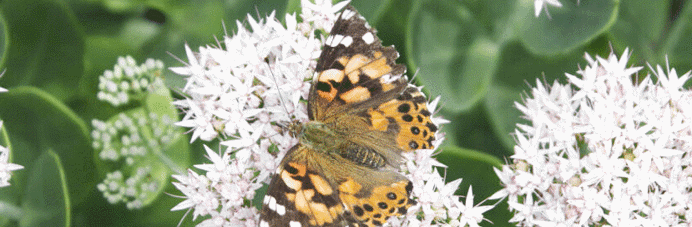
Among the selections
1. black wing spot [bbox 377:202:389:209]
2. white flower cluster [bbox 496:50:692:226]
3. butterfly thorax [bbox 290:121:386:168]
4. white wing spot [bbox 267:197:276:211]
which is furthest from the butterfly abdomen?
white flower cluster [bbox 496:50:692:226]

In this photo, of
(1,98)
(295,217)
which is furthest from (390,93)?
(1,98)

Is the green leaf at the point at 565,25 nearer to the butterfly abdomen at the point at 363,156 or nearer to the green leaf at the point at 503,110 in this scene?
the green leaf at the point at 503,110

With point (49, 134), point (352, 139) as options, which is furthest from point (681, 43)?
point (49, 134)

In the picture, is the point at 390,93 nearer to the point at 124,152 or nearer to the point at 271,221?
the point at 271,221

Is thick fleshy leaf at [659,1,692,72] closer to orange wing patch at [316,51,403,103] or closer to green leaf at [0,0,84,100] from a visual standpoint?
orange wing patch at [316,51,403,103]

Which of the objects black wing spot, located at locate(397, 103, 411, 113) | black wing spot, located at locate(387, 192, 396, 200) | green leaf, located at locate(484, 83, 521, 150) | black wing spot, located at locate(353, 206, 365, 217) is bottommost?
black wing spot, located at locate(353, 206, 365, 217)

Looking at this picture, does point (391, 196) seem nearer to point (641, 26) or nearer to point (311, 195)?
point (311, 195)
